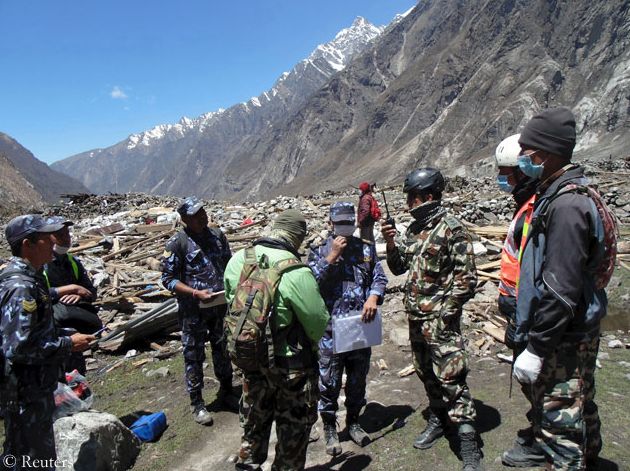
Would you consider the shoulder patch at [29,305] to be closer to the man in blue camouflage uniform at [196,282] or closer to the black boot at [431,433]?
the man in blue camouflage uniform at [196,282]

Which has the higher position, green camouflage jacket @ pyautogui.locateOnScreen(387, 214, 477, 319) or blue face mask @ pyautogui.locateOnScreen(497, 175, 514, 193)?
blue face mask @ pyautogui.locateOnScreen(497, 175, 514, 193)

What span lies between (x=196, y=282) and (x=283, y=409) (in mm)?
2095

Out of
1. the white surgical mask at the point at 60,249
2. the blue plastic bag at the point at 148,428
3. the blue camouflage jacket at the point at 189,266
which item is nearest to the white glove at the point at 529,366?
the blue camouflage jacket at the point at 189,266

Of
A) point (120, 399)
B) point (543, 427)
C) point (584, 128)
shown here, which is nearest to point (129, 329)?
point (120, 399)

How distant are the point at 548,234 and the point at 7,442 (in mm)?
3584

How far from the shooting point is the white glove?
2377mm

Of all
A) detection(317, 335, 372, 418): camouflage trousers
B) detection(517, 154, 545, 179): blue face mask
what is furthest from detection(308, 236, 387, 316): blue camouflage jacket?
detection(517, 154, 545, 179): blue face mask

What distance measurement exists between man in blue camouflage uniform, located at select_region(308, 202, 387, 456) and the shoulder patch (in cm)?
209

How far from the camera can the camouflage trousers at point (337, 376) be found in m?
3.84

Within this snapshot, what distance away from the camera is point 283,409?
9.59 ft

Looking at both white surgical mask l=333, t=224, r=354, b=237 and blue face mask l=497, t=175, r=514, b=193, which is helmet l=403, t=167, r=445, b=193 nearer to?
blue face mask l=497, t=175, r=514, b=193

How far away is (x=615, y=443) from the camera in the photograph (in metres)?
3.43

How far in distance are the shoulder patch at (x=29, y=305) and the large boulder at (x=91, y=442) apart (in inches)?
55.5

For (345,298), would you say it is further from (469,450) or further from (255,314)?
(469,450)
